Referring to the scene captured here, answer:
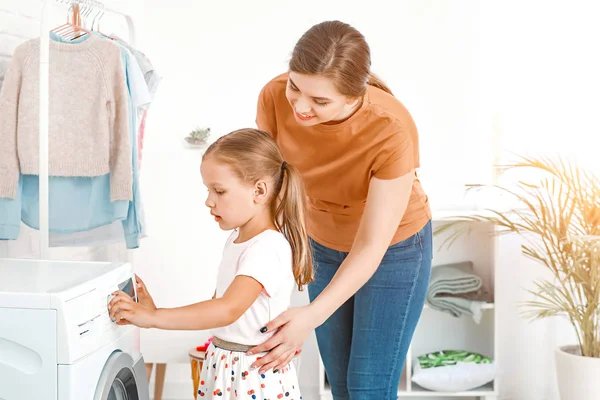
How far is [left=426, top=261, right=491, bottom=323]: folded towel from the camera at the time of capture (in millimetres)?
3137

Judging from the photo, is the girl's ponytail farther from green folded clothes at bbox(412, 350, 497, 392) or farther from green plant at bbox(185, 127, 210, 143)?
green plant at bbox(185, 127, 210, 143)

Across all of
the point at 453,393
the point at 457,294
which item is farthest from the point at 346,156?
the point at 453,393

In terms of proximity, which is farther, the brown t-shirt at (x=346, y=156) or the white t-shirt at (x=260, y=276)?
the brown t-shirt at (x=346, y=156)

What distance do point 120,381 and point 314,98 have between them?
71cm

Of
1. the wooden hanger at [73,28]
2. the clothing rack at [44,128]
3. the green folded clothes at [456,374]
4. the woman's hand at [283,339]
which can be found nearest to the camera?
the woman's hand at [283,339]

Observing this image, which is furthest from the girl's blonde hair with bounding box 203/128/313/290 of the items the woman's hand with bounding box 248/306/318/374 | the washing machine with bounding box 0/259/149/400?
the washing machine with bounding box 0/259/149/400

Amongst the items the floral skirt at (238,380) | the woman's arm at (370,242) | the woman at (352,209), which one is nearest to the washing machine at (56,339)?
the floral skirt at (238,380)

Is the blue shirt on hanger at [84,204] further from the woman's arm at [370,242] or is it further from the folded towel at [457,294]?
the folded towel at [457,294]

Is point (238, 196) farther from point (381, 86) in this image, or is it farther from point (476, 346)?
point (476, 346)

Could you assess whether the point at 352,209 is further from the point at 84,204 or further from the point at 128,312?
the point at 84,204

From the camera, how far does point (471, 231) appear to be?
3.34 m

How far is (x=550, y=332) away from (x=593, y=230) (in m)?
0.68

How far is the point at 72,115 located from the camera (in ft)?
7.68

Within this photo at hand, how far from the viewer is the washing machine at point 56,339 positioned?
1293 millimetres
